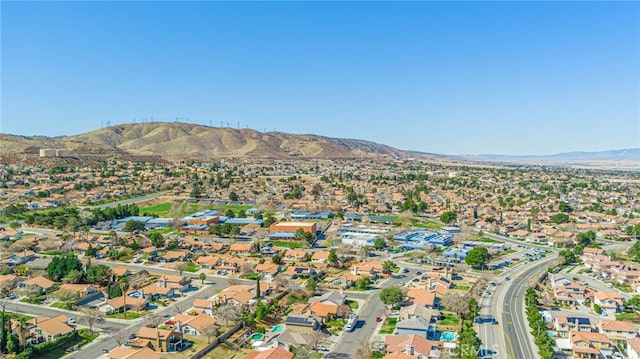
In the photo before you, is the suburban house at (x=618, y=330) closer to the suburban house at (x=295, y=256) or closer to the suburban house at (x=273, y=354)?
the suburban house at (x=273, y=354)

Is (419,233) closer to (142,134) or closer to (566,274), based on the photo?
(566,274)

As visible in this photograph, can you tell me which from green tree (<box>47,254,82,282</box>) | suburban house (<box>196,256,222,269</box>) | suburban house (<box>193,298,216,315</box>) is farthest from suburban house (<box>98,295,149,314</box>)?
suburban house (<box>196,256,222,269</box>)

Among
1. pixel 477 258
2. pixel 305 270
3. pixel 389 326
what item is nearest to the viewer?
pixel 389 326

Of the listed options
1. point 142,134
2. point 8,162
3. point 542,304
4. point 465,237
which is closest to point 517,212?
point 465,237

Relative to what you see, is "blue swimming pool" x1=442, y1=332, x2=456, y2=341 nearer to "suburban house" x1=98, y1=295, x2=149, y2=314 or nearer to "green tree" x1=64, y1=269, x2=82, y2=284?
"suburban house" x1=98, y1=295, x2=149, y2=314

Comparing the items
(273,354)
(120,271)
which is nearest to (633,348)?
(273,354)

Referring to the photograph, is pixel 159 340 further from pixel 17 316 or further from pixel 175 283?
pixel 17 316
